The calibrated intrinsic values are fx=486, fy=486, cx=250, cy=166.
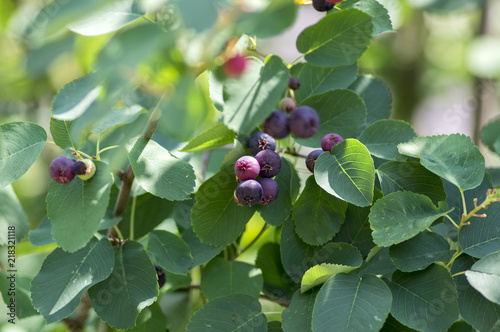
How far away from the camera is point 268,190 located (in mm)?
599

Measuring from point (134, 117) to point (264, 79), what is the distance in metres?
0.26

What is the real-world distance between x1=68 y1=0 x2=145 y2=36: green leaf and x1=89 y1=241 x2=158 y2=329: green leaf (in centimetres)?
30

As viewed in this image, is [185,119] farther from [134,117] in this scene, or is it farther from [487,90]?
[487,90]

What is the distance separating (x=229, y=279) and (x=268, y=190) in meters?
0.17

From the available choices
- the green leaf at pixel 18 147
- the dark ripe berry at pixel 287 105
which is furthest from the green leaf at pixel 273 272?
the green leaf at pixel 18 147

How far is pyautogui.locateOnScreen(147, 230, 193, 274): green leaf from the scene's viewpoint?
2.10 ft

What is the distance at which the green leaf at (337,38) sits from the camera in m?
0.55

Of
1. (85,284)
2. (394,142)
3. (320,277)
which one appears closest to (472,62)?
(394,142)

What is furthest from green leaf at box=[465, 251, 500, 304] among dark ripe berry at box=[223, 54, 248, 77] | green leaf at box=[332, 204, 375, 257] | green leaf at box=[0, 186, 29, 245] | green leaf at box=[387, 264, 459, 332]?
green leaf at box=[0, 186, 29, 245]

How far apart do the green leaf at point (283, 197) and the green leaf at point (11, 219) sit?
378mm

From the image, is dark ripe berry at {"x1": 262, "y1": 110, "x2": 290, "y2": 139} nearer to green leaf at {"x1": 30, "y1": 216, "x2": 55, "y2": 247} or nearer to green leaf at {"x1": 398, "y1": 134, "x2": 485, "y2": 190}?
green leaf at {"x1": 398, "y1": 134, "x2": 485, "y2": 190}

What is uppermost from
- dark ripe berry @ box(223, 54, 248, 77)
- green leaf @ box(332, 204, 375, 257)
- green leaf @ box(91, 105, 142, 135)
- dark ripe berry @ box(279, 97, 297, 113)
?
dark ripe berry @ box(223, 54, 248, 77)

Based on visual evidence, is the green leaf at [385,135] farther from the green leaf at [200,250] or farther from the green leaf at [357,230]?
the green leaf at [200,250]

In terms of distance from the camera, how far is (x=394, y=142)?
2.14 ft
